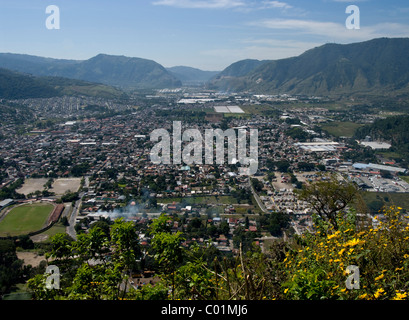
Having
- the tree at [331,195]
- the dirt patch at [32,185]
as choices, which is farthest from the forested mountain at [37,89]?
the tree at [331,195]

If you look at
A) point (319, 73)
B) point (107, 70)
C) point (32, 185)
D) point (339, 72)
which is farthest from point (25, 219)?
point (107, 70)

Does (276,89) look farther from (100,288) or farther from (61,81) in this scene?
(100,288)

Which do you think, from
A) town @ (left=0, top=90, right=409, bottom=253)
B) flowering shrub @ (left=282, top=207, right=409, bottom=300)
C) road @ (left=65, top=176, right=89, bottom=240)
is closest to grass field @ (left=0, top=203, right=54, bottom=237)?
town @ (left=0, top=90, right=409, bottom=253)

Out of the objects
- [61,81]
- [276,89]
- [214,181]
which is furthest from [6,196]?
[276,89]

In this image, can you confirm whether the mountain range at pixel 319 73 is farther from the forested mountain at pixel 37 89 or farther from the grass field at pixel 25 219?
the grass field at pixel 25 219
